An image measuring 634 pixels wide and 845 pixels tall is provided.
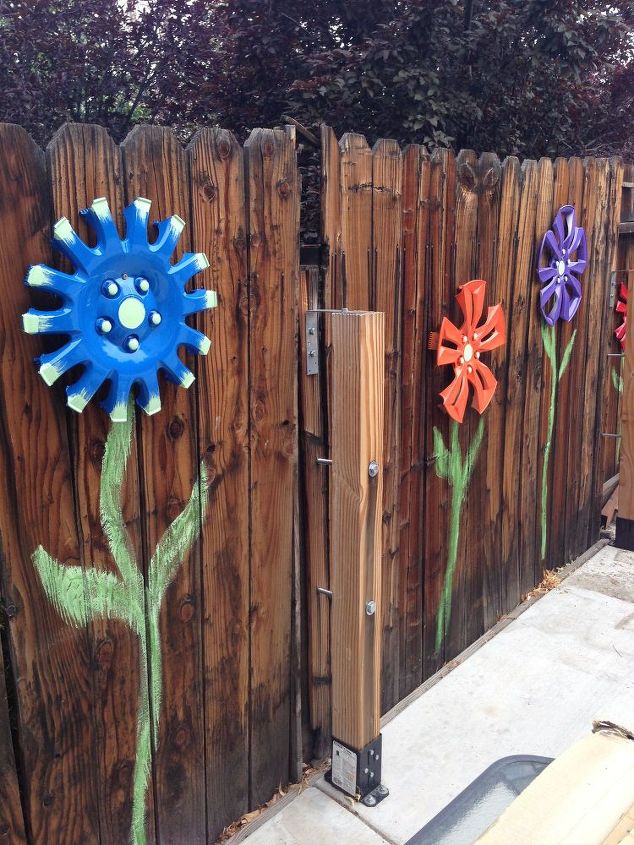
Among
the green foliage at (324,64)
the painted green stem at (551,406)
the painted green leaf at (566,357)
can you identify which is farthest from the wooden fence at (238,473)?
the green foliage at (324,64)

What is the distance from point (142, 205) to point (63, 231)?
220 mm

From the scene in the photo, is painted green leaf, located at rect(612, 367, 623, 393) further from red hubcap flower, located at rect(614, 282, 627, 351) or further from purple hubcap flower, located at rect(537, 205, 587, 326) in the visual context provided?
purple hubcap flower, located at rect(537, 205, 587, 326)

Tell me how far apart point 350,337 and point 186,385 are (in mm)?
492

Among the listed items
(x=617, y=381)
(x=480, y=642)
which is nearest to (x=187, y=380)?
(x=480, y=642)

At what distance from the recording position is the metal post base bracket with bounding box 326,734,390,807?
Answer: 2.34m

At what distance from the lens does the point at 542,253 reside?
11.1 ft

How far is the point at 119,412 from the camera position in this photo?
1.71 metres

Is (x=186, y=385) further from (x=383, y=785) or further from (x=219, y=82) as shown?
(x=219, y=82)

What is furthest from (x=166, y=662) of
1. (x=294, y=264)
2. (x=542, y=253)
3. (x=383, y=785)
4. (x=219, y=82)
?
(x=219, y=82)

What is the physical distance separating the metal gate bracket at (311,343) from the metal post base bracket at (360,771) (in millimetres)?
1199

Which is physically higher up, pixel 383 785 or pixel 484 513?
pixel 484 513

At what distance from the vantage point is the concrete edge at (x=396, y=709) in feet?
7.49

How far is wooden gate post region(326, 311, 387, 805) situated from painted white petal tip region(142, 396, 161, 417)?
0.56m

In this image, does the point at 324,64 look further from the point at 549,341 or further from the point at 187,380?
the point at 187,380
